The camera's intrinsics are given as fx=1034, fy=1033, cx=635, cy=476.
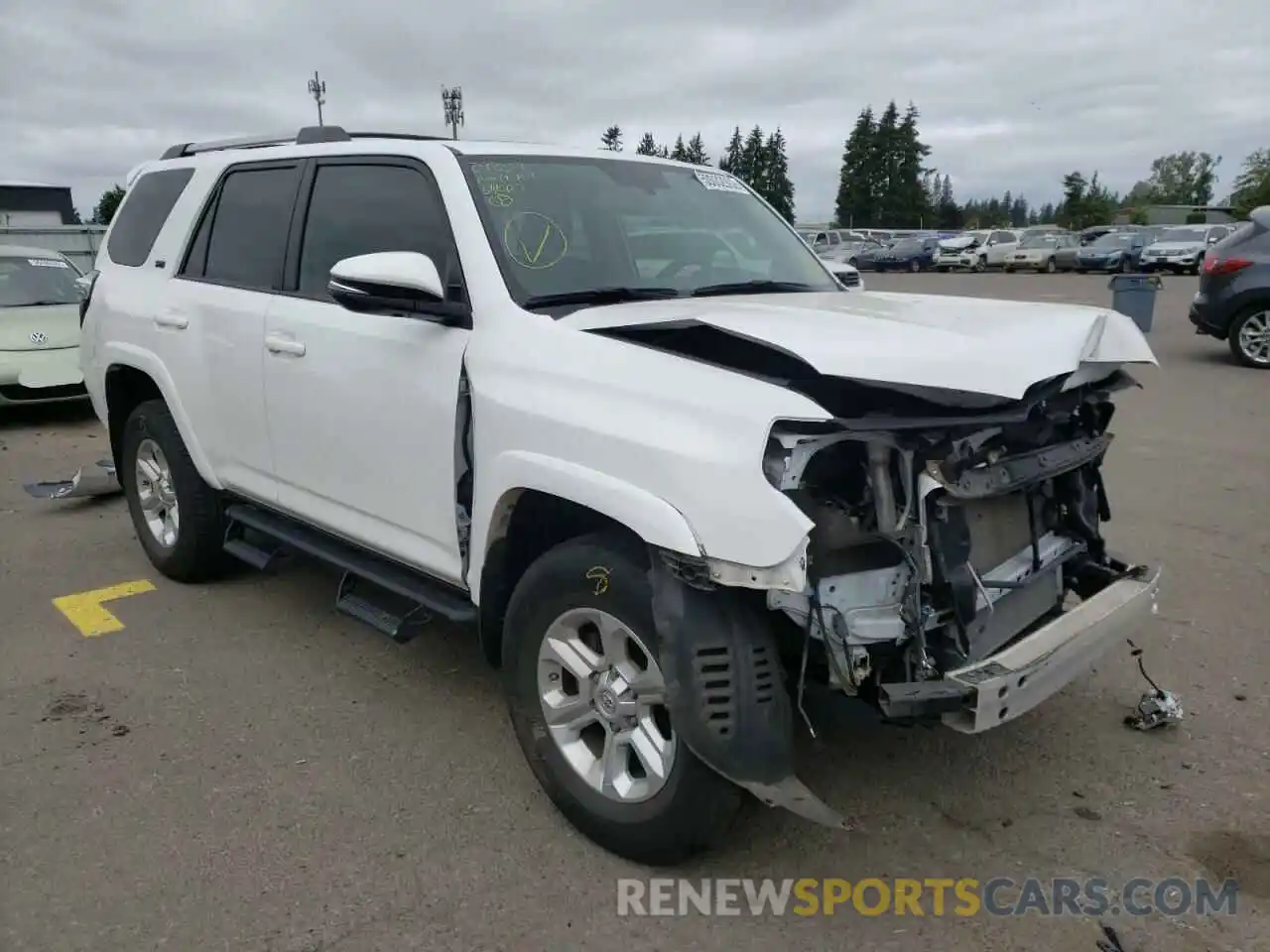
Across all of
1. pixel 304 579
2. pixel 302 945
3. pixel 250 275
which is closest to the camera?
pixel 302 945

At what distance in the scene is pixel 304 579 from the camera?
17.7 ft

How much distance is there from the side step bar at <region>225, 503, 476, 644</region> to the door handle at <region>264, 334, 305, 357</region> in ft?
2.48

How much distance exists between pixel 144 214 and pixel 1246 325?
11522 mm

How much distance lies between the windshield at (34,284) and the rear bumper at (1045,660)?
33.5ft

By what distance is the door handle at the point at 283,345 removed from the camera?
3926 mm

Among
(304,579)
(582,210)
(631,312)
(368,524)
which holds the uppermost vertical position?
(582,210)

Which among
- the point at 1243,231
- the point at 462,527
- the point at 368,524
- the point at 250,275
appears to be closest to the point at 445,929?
the point at 462,527

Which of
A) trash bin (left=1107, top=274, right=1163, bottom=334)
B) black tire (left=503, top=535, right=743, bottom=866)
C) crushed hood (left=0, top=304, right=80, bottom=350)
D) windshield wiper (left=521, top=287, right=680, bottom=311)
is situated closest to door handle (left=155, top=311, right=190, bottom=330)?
windshield wiper (left=521, top=287, right=680, bottom=311)

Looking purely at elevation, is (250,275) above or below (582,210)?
below

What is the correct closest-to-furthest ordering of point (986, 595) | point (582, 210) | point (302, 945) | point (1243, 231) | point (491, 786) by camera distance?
1. point (302, 945)
2. point (986, 595)
3. point (491, 786)
4. point (582, 210)
5. point (1243, 231)

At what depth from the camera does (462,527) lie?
3.31 meters

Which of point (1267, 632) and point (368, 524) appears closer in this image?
point (368, 524)

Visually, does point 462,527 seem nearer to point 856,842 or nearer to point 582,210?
A: point 582,210

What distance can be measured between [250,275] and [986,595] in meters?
3.26
